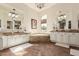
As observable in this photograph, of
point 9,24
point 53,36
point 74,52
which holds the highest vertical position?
point 9,24

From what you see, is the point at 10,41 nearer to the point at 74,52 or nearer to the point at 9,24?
the point at 9,24

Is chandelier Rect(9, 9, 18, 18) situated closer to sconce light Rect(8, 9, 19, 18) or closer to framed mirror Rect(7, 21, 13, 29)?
sconce light Rect(8, 9, 19, 18)

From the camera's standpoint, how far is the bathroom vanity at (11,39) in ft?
→ 6.50

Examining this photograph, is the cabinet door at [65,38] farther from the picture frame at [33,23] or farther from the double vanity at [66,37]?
the picture frame at [33,23]

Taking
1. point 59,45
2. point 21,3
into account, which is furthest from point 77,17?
point 21,3

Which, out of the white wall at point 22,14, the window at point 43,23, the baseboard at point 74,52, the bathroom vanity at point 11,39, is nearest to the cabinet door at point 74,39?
the baseboard at point 74,52

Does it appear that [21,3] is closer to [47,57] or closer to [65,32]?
[65,32]

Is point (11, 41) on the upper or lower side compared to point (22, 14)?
lower

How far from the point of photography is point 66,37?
2088mm

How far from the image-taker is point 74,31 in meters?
2.03

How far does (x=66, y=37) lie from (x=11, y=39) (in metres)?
1.05

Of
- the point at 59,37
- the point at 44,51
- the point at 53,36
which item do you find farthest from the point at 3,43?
the point at 59,37

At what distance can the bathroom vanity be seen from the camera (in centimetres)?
198

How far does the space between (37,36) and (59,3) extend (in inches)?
29.7
